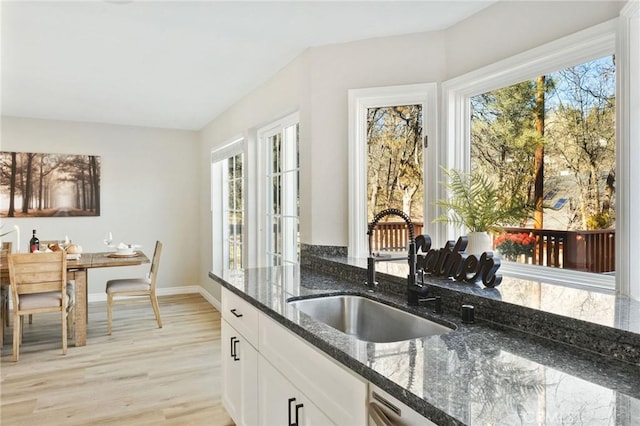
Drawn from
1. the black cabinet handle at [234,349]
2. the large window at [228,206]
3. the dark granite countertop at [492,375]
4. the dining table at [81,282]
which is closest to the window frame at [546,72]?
the dark granite countertop at [492,375]

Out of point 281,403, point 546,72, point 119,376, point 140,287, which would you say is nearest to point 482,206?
point 546,72

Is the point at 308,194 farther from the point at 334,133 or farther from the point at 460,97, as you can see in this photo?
the point at 460,97

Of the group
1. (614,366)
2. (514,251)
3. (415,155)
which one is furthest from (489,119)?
(614,366)

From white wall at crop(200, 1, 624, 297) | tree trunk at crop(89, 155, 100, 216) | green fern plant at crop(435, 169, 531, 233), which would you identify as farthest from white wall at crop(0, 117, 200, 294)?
green fern plant at crop(435, 169, 531, 233)

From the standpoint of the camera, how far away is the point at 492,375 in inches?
43.9

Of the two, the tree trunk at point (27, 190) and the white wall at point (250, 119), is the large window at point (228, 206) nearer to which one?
the white wall at point (250, 119)

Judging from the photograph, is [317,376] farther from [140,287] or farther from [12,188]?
[12,188]

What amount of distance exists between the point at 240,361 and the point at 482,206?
1.50m

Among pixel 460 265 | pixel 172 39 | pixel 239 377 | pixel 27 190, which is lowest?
pixel 239 377

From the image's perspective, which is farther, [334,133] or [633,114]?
[334,133]

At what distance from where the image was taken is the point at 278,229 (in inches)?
151

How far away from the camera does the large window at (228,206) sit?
4.80 metres

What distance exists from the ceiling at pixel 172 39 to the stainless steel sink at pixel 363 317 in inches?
62.1

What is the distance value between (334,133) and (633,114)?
1.68 m
